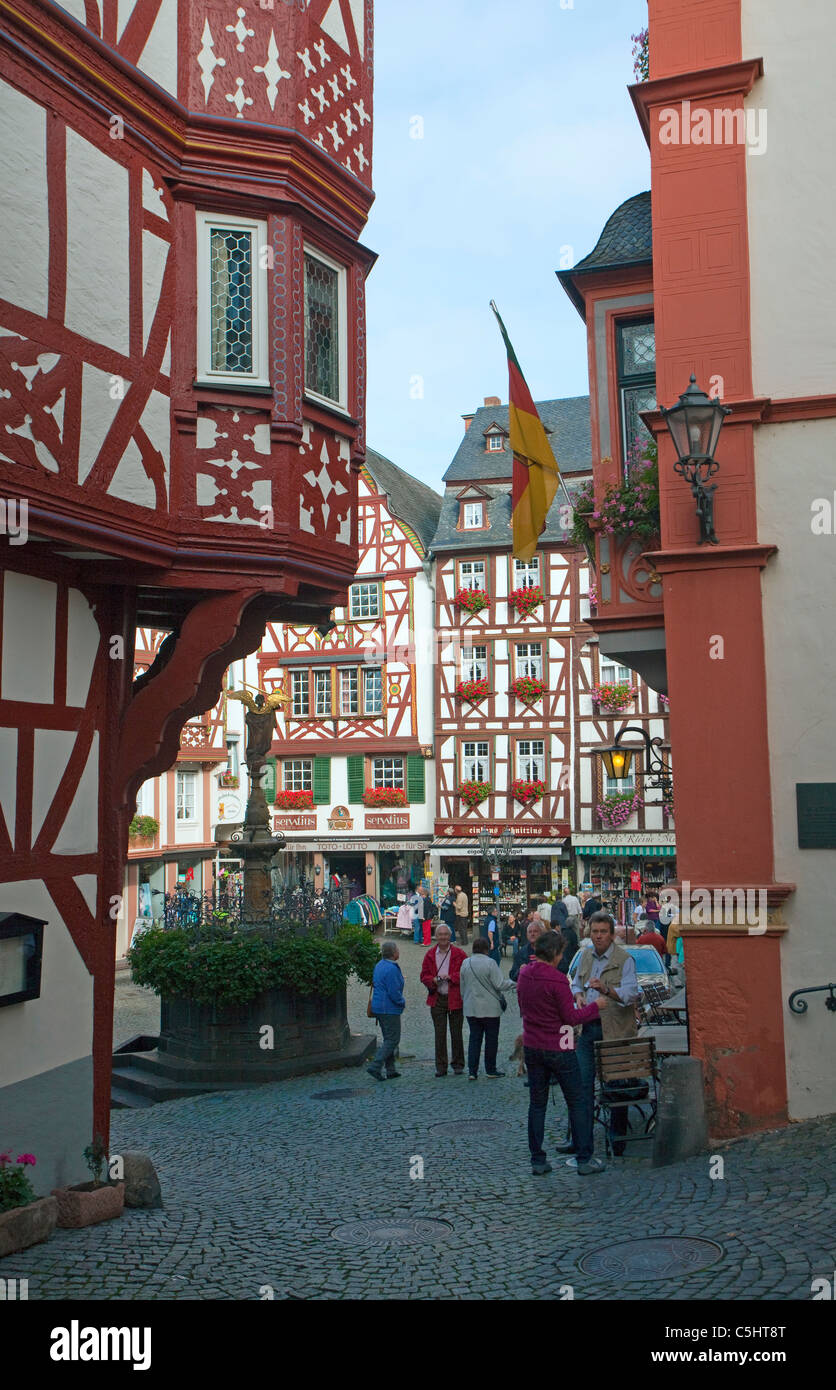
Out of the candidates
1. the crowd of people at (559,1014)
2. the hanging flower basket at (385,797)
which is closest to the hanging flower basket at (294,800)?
the hanging flower basket at (385,797)

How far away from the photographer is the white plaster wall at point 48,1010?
26.1 ft

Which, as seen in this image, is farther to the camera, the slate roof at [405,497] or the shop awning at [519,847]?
the slate roof at [405,497]

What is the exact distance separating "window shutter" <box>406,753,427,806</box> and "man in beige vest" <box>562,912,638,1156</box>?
1118 inches

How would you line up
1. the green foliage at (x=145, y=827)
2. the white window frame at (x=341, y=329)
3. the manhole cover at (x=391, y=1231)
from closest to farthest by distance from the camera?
the manhole cover at (x=391, y=1231)
the white window frame at (x=341, y=329)
the green foliage at (x=145, y=827)

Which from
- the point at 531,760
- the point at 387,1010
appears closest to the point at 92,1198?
the point at 387,1010

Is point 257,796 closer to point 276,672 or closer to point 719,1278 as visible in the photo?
point 719,1278

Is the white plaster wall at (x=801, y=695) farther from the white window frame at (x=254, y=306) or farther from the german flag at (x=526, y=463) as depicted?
the white window frame at (x=254, y=306)

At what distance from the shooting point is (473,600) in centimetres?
3791

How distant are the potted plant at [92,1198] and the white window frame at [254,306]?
18.2ft

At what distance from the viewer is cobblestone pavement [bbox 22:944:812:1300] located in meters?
6.29

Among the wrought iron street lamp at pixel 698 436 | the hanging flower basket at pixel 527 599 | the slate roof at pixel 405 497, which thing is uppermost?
the slate roof at pixel 405 497

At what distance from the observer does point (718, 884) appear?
887 centimetres

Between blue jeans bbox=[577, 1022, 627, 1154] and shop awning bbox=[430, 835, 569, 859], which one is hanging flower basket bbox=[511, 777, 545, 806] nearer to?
shop awning bbox=[430, 835, 569, 859]
